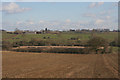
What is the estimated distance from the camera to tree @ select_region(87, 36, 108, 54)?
45.0 metres

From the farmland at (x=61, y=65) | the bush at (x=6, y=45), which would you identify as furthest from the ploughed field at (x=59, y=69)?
the bush at (x=6, y=45)

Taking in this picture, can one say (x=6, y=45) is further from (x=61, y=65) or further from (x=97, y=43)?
(x=61, y=65)

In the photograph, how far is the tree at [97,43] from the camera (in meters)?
45.0

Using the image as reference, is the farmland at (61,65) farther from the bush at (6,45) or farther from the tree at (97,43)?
the bush at (6,45)

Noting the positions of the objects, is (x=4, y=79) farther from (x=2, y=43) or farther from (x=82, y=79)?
(x=2, y=43)

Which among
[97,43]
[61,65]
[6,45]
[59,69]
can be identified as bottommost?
[61,65]

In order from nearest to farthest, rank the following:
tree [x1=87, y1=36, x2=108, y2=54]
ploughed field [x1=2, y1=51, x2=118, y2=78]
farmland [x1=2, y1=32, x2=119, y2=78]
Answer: ploughed field [x1=2, y1=51, x2=118, y2=78] < farmland [x1=2, y1=32, x2=119, y2=78] < tree [x1=87, y1=36, x2=108, y2=54]

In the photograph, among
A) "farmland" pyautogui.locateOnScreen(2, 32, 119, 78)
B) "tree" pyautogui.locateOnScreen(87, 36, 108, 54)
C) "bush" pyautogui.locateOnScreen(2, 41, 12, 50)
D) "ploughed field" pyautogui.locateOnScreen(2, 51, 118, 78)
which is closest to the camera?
"ploughed field" pyautogui.locateOnScreen(2, 51, 118, 78)

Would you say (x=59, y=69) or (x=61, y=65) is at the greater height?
(x=59, y=69)

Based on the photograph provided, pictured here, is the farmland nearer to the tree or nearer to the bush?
the tree

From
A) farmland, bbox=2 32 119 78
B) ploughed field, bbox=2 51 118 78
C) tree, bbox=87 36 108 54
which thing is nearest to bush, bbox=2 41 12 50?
farmland, bbox=2 32 119 78

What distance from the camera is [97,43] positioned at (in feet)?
149

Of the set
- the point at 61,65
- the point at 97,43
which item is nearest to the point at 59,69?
the point at 61,65

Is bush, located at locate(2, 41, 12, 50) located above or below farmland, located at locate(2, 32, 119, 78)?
above
